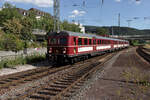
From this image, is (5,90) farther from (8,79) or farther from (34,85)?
(8,79)

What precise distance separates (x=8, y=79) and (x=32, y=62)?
693 cm

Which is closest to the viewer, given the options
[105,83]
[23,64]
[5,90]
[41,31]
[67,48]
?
[5,90]

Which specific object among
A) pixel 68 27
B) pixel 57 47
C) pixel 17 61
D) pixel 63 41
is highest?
pixel 68 27

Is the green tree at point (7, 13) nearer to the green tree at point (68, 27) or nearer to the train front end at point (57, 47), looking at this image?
the green tree at point (68, 27)

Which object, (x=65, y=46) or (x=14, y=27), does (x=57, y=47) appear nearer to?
(x=65, y=46)

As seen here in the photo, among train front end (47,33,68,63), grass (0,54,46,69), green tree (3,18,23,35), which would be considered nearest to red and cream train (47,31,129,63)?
train front end (47,33,68,63)

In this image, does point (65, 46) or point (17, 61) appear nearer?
point (65, 46)

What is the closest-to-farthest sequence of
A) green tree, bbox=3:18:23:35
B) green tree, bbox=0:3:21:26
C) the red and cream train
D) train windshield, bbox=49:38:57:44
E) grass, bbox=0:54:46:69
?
grass, bbox=0:54:46:69
the red and cream train
train windshield, bbox=49:38:57:44
green tree, bbox=3:18:23:35
green tree, bbox=0:3:21:26

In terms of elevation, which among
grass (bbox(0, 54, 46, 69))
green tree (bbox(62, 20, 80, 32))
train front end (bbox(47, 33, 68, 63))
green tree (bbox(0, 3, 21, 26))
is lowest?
grass (bbox(0, 54, 46, 69))

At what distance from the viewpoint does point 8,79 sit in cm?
862

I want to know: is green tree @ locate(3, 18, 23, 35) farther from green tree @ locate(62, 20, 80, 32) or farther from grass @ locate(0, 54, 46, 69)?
green tree @ locate(62, 20, 80, 32)

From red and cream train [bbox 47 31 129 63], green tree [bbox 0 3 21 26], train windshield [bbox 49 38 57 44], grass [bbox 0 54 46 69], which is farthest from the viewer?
green tree [bbox 0 3 21 26]

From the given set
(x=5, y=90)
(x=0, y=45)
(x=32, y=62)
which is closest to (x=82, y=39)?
(x=32, y=62)

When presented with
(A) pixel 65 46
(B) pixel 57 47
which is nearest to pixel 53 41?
(B) pixel 57 47
